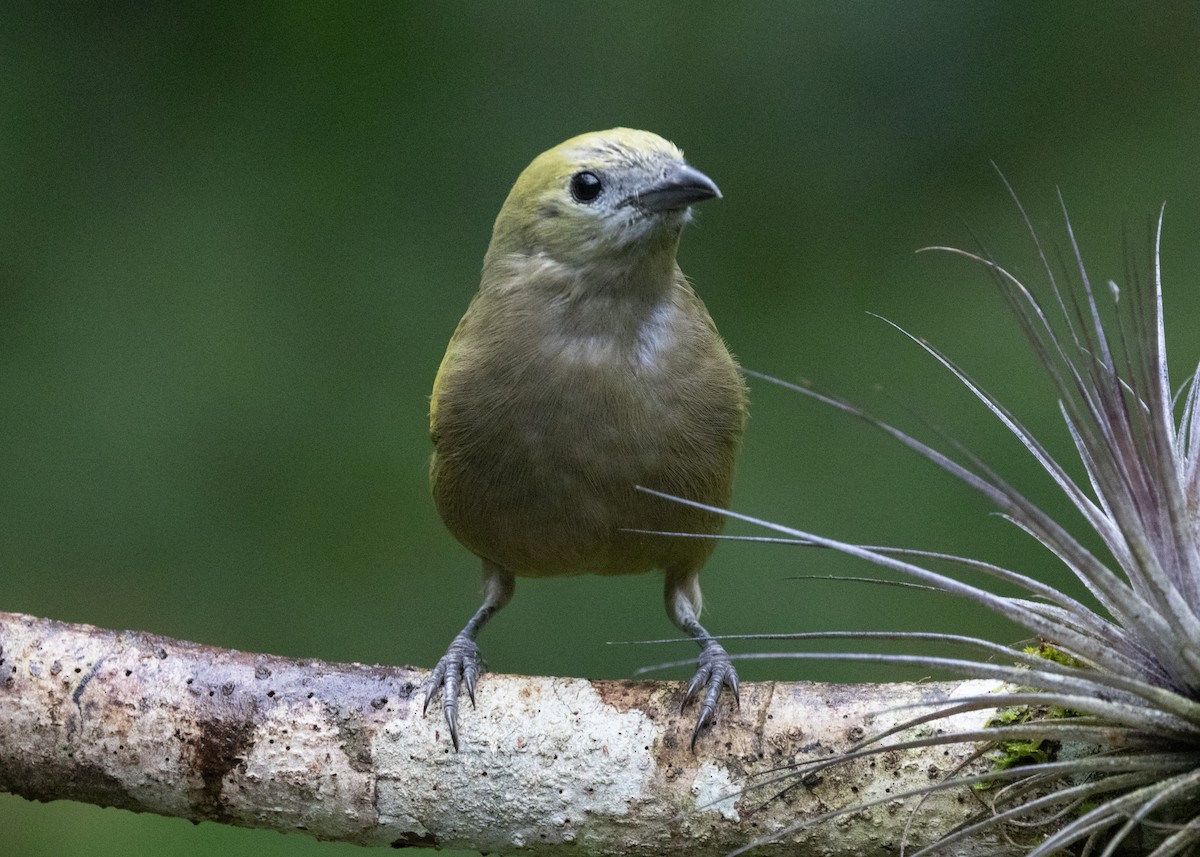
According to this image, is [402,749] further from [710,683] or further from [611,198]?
[611,198]

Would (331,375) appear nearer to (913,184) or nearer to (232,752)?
(913,184)

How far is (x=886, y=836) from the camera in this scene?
2195 mm

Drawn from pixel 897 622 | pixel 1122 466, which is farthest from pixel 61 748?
pixel 897 622

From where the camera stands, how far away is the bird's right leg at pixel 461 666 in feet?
8.41

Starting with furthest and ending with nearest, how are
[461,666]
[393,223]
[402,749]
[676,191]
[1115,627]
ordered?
[393,223]
[676,191]
[461,666]
[402,749]
[1115,627]

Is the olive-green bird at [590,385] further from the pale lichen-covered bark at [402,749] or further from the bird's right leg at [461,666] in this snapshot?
the pale lichen-covered bark at [402,749]

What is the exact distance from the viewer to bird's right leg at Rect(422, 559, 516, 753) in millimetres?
2562

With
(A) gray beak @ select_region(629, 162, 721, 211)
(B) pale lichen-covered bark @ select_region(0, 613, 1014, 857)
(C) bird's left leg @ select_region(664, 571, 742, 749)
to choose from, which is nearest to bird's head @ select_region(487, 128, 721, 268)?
(A) gray beak @ select_region(629, 162, 721, 211)

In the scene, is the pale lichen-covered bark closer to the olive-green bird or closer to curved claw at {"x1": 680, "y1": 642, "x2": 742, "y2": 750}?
curved claw at {"x1": 680, "y1": 642, "x2": 742, "y2": 750}

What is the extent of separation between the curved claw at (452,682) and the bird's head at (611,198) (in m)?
0.93

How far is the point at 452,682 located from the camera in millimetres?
2627

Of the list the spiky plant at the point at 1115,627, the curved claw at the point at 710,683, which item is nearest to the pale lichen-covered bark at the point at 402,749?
the curved claw at the point at 710,683

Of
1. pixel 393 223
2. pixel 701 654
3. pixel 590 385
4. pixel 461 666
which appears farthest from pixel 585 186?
pixel 393 223

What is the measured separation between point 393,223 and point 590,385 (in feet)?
7.54
